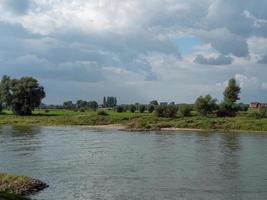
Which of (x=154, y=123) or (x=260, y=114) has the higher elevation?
(x=260, y=114)

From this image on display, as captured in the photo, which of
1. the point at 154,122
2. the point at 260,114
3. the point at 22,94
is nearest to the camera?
the point at 154,122

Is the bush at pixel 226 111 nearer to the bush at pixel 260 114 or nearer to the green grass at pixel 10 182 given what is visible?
the bush at pixel 260 114

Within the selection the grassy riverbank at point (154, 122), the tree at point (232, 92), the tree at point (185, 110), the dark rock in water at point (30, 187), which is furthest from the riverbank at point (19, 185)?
the tree at point (232, 92)

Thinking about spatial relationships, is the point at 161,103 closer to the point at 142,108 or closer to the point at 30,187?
the point at 142,108

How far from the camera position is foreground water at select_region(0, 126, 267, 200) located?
37406 mm

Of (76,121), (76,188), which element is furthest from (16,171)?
(76,121)

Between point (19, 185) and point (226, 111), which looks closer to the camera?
point (19, 185)

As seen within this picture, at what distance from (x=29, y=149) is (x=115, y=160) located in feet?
51.9

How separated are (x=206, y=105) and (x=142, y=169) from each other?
95171 millimetres

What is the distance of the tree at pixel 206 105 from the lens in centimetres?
14262

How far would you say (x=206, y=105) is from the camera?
14288 cm

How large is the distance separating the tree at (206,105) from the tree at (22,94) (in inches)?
2028

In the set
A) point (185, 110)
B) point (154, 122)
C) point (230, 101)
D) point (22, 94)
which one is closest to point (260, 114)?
point (230, 101)

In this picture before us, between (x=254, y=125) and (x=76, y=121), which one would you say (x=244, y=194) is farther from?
(x=76, y=121)
